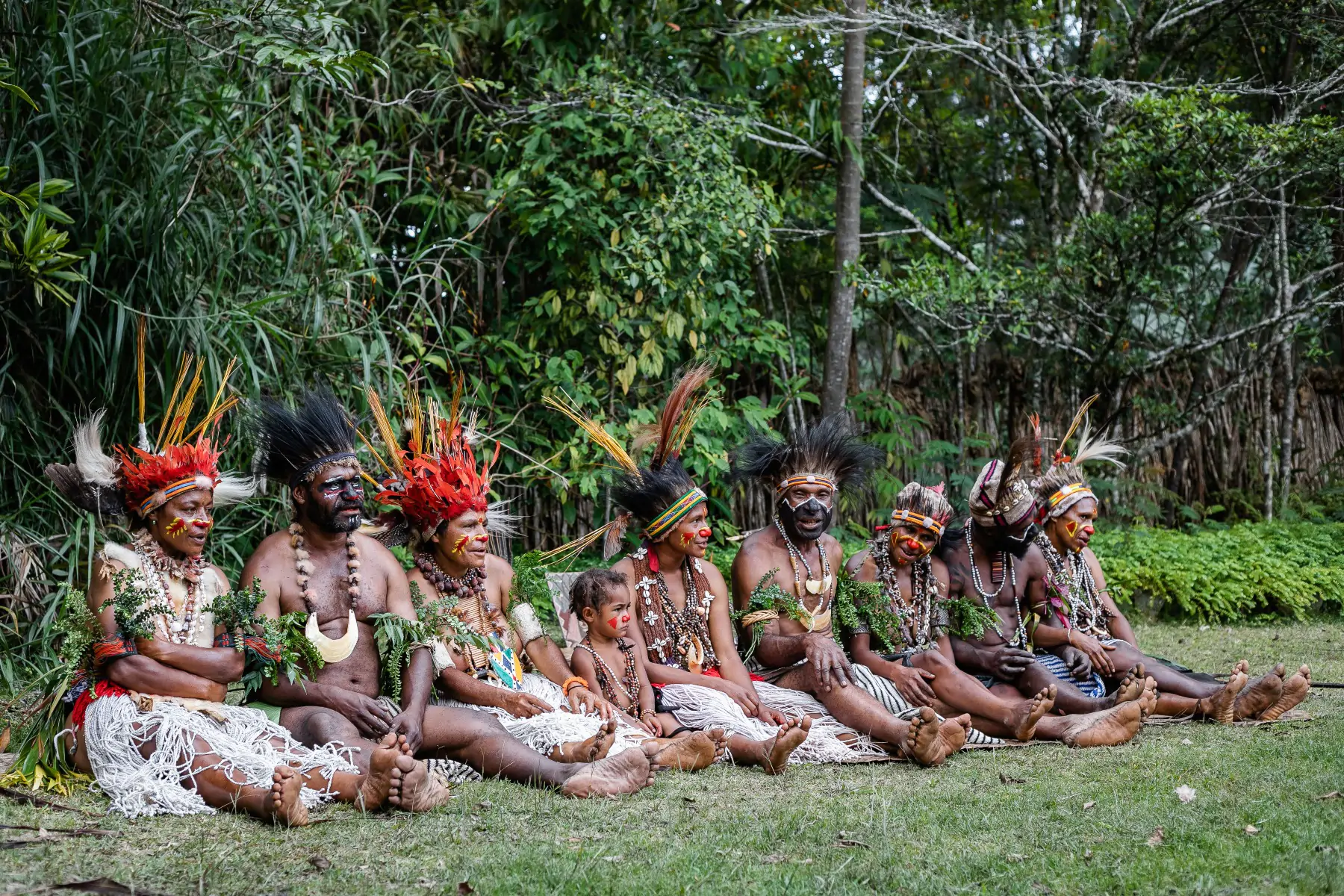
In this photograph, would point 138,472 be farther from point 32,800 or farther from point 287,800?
point 287,800

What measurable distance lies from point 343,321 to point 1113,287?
5566mm

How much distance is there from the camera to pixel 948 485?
980cm

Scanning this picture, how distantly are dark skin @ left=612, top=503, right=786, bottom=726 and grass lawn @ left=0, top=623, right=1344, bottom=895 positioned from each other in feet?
1.81

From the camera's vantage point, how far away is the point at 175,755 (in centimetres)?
405

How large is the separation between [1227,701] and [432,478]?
353cm

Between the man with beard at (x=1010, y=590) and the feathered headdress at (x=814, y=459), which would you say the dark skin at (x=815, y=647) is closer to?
the feathered headdress at (x=814, y=459)

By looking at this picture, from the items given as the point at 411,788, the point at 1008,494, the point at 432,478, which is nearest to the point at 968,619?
the point at 1008,494

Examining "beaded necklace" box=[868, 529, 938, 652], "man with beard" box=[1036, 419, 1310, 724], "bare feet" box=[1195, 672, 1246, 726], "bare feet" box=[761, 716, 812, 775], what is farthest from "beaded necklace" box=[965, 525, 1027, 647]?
"bare feet" box=[761, 716, 812, 775]

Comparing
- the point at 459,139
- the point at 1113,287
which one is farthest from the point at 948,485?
the point at 459,139

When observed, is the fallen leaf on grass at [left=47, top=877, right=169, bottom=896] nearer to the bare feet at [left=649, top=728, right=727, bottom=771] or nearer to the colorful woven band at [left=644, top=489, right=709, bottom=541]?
the bare feet at [left=649, top=728, right=727, bottom=771]

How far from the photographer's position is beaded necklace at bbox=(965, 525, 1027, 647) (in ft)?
19.3

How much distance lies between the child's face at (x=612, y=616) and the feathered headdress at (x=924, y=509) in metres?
1.35

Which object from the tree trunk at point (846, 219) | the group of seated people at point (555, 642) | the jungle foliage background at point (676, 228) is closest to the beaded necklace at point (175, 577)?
the group of seated people at point (555, 642)

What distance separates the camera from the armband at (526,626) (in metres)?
5.21
